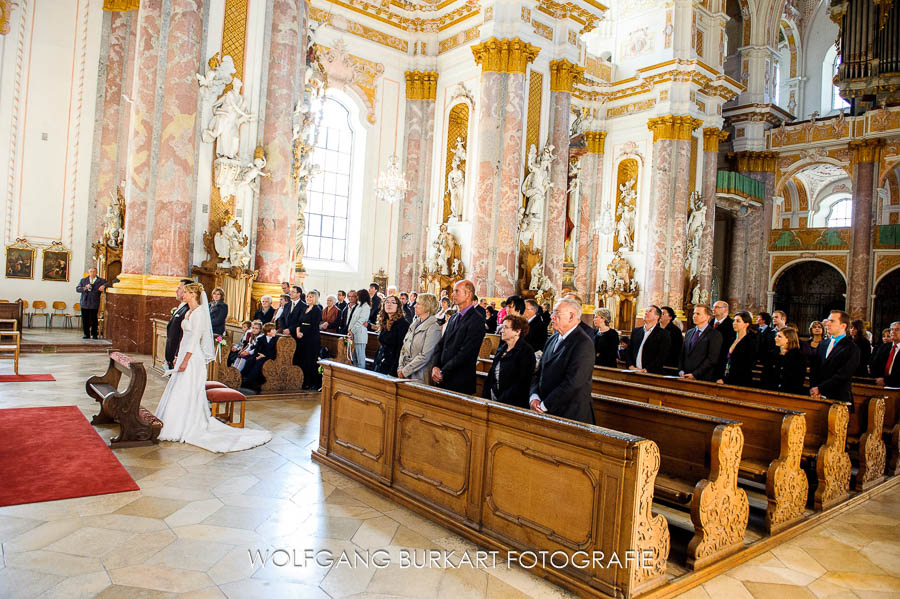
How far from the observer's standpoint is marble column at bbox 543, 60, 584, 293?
629 inches

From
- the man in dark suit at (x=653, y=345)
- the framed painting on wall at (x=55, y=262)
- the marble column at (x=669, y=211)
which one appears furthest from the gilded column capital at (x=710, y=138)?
the framed painting on wall at (x=55, y=262)

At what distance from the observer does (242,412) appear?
22.5 ft

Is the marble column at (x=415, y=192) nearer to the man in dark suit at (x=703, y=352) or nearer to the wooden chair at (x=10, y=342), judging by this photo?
the wooden chair at (x=10, y=342)

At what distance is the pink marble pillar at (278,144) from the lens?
40.8 feet

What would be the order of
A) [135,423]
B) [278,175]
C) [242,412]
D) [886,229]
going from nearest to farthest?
[135,423] → [242,412] → [278,175] → [886,229]

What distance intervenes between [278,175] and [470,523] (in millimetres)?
9840

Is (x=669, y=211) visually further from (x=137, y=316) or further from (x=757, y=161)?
(x=137, y=316)

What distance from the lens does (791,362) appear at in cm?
674

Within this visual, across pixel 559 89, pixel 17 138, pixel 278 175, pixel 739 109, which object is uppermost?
pixel 739 109

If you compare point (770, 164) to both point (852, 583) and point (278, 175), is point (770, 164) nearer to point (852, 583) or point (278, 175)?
point (278, 175)

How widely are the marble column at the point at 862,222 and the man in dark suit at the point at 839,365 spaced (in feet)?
58.8

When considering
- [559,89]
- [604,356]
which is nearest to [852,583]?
[604,356]

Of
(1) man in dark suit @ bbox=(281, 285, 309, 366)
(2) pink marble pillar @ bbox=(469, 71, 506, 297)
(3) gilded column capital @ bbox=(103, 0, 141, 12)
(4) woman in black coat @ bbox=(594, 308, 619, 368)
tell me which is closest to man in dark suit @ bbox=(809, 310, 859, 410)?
(4) woman in black coat @ bbox=(594, 308, 619, 368)

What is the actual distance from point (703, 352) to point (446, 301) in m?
4.01
